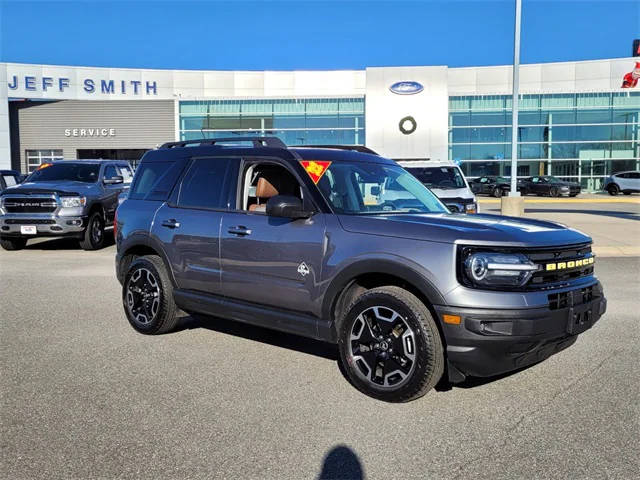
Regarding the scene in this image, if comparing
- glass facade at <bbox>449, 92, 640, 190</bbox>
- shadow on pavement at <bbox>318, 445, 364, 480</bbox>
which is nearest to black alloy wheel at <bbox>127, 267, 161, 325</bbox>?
shadow on pavement at <bbox>318, 445, 364, 480</bbox>

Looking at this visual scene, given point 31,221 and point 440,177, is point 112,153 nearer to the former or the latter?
point 31,221

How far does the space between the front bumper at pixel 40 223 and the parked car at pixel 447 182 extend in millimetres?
7382

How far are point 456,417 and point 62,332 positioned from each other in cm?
433

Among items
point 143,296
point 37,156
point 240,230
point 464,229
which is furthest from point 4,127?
point 464,229

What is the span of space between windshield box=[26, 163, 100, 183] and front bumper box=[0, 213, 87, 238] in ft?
4.99

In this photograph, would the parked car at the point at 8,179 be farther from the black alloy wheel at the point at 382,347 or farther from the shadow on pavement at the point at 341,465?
the shadow on pavement at the point at 341,465

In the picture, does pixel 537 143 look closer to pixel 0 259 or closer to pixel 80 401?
pixel 0 259

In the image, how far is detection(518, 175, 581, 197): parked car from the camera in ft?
134

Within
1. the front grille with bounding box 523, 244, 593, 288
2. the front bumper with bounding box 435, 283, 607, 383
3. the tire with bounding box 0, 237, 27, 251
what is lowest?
the tire with bounding box 0, 237, 27, 251

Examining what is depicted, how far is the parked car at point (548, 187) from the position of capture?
134 feet

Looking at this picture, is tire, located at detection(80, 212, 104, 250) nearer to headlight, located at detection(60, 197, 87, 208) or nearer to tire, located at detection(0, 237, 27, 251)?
headlight, located at detection(60, 197, 87, 208)

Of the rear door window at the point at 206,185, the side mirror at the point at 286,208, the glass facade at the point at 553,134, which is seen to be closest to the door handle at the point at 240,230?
the rear door window at the point at 206,185

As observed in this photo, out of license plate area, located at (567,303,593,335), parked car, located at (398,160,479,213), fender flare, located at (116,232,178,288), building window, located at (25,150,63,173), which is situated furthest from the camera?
building window, located at (25,150,63,173)

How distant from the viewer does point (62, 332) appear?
6.46 metres
